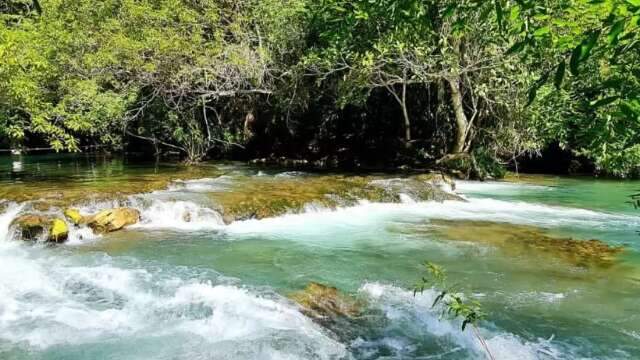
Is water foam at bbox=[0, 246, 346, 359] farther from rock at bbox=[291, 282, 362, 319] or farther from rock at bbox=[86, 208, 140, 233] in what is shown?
rock at bbox=[86, 208, 140, 233]

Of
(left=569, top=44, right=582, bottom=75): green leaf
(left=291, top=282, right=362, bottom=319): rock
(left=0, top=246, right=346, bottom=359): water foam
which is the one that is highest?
(left=569, top=44, right=582, bottom=75): green leaf

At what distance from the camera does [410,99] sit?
20.9 meters

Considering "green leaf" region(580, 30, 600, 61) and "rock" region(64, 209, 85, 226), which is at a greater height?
"green leaf" region(580, 30, 600, 61)

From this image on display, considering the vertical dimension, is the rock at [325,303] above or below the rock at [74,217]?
below

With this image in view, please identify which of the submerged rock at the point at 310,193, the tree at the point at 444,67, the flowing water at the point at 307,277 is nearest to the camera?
the flowing water at the point at 307,277

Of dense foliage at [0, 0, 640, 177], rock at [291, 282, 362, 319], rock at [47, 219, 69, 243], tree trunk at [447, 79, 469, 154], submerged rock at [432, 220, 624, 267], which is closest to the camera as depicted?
rock at [291, 282, 362, 319]

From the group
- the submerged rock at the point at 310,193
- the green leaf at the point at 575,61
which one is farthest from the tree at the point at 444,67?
the green leaf at the point at 575,61

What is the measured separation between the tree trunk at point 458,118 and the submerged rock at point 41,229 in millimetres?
A: 10963

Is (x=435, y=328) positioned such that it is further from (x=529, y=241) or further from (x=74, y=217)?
(x=74, y=217)

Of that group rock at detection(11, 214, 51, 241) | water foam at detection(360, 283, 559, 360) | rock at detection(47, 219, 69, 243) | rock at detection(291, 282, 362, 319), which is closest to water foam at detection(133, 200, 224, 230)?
rock at detection(47, 219, 69, 243)

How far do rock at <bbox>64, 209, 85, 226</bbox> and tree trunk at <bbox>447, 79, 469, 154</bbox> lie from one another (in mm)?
10458

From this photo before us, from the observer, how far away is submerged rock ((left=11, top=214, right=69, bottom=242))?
9.58 meters

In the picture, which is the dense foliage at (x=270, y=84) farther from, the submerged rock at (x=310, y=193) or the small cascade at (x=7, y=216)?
the submerged rock at (x=310, y=193)

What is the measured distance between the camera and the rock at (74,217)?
10248mm
